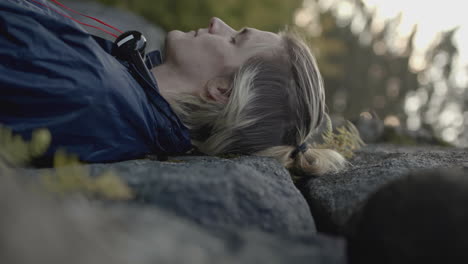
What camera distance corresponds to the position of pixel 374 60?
34.9 feet

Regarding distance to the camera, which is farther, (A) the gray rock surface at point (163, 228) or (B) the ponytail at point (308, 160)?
(B) the ponytail at point (308, 160)

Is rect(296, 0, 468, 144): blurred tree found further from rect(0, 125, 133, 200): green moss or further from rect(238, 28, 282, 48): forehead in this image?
rect(0, 125, 133, 200): green moss

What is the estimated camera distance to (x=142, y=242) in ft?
2.86

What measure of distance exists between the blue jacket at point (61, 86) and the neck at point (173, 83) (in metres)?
0.57

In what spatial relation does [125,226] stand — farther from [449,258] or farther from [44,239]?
[449,258]

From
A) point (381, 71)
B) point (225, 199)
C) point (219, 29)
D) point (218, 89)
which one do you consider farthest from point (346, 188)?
point (381, 71)

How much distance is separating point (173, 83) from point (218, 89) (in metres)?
0.32

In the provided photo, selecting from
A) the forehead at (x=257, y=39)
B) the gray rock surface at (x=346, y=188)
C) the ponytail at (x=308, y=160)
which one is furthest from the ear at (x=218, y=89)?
the gray rock surface at (x=346, y=188)

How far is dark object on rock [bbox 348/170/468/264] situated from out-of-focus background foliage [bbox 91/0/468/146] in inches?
277

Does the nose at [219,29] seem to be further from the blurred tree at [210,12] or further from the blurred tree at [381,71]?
the blurred tree at [381,71]

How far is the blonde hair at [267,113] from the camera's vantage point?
2570 millimetres

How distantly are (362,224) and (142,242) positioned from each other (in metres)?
0.63

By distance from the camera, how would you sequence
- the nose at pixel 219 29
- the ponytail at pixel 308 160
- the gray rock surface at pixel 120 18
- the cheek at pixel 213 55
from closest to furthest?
the ponytail at pixel 308 160 → the cheek at pixel 213 55 → the nose at pixel 219 29 → the gray rock surface at pixel 120 18

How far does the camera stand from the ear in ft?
8.73
